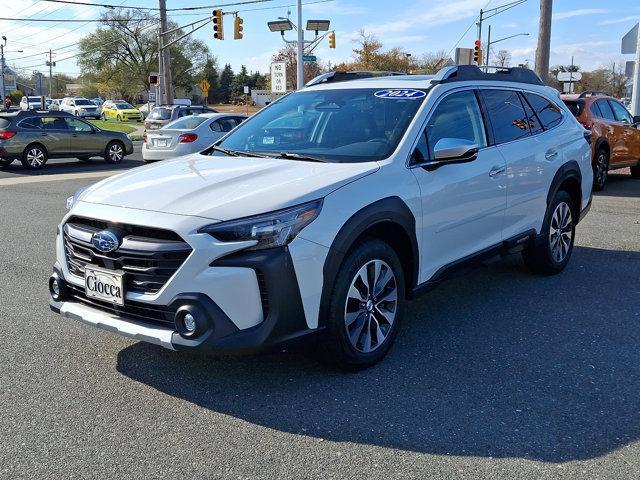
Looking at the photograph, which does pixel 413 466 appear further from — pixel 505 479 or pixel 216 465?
pixel 216 465

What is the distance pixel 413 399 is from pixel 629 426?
1119mm

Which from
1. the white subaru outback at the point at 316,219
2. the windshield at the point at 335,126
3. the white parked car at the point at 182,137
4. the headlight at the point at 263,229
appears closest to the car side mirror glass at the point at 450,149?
the white subaru outback at the point at 316,219

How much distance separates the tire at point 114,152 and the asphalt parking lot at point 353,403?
15.2 meters

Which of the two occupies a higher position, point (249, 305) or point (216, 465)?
point (249, 305)

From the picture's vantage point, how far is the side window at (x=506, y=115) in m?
5.37

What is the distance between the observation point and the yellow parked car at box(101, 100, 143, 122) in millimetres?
52156

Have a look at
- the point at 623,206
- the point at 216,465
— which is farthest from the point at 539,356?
the point at 623,206

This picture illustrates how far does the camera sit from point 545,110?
6281 mm

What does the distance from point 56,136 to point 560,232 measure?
51.9 feet

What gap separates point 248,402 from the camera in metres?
3.69

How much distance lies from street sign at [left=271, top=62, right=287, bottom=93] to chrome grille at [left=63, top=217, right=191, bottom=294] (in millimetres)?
27231

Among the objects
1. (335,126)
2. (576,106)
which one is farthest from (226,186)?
(576,106)

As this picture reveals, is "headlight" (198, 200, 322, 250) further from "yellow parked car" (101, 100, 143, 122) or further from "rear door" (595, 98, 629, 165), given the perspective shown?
"yellow parked car" (101, 100, 143, 122)

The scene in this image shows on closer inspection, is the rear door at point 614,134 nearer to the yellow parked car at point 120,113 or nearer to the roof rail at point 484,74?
the roof rail at point 484,74
